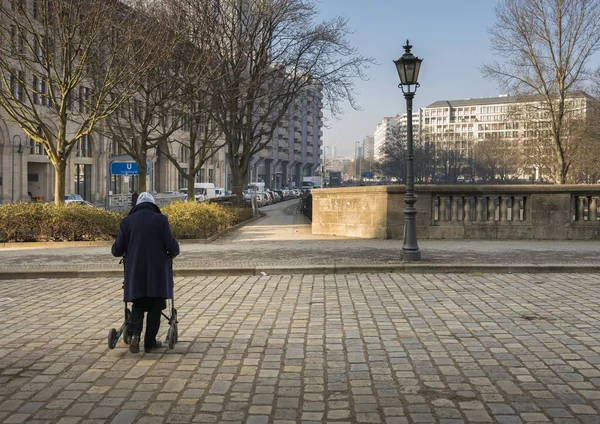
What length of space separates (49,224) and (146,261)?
460 inches

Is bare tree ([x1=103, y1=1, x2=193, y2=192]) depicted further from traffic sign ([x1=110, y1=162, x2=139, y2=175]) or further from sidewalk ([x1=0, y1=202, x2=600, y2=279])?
sidewalk ([x1=0, y1=202, x2=600, y2=279])

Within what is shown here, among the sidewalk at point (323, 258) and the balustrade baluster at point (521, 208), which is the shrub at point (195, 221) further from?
the balustrade baluster at point (521, 208)

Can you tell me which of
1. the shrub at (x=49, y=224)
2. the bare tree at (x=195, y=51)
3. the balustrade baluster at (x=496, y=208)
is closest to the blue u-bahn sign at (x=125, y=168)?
the bare tree at (x=195, y=51)

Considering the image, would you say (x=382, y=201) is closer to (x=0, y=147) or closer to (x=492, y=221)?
(x=492, y=221)

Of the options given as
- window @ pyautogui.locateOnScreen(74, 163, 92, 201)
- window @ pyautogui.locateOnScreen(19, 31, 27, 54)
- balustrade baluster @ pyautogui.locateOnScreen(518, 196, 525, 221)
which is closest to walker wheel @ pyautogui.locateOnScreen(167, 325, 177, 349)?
balustrade baluster @ pyautogui.locateOnScreen(518, 196, 525, 221)

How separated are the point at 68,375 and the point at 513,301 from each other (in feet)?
18.9

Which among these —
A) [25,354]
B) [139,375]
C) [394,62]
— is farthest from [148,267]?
[394,62]

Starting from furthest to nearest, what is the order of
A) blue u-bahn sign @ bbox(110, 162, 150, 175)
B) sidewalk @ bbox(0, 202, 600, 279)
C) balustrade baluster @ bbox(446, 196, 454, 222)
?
blue u-bahn sign @ bbox(110, 162, 150, 175), balustrade baluster @ bbox(446, 196, 454, 222), sidewalk @ bbox(0, 202, 600, 279)

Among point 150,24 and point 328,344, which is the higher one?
point 150,24

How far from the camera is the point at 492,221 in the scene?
16.8 metres

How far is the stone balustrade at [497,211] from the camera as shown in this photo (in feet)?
54.2

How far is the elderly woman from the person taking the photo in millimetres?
5559

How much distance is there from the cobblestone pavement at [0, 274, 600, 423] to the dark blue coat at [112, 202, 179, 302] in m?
0.65

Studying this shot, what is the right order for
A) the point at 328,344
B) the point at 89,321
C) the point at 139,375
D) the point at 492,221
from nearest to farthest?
the point at 139,375 → the point at 328,344 → the point at 89,321 → the point at 492,221
